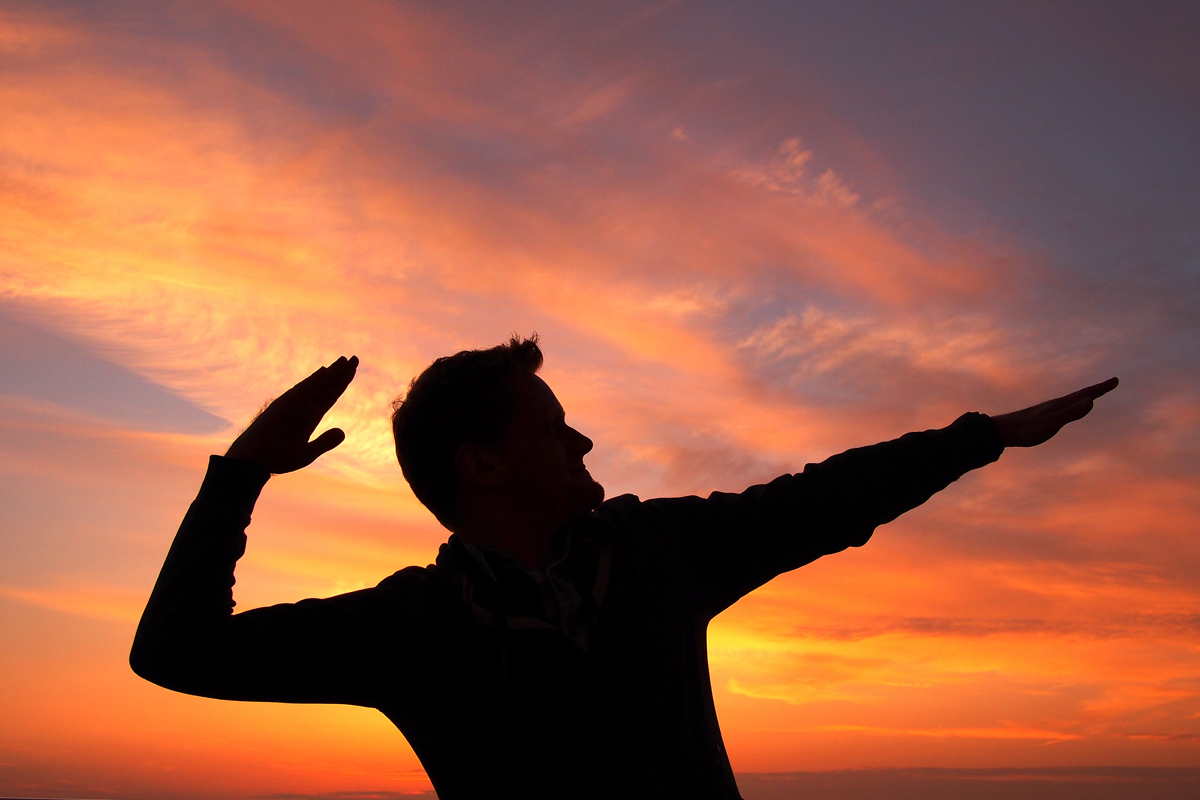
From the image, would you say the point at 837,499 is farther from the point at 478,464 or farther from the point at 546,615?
the point at 478,464

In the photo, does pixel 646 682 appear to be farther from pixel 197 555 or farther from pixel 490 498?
pixel 197 555

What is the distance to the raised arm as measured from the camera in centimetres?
211

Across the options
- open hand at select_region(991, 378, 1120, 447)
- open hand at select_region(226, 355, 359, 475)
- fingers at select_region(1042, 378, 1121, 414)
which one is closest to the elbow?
open hand at select_region(226, 355, 359, 475)

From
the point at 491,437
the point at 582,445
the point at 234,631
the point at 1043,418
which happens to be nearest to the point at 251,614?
the point at 234,631

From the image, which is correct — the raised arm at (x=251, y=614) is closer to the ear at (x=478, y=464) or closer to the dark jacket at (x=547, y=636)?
the dark jacket at (x=547, y=636)

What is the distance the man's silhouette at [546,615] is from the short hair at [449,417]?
32cm

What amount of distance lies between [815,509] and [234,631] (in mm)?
1659

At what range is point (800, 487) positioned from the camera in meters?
2.62

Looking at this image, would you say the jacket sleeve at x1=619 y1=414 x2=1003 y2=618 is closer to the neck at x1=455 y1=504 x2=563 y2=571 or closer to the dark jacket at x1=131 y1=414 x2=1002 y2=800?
the dark jacket at x1=131 y1=414 x2=1002 y2=800

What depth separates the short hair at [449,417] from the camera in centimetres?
308

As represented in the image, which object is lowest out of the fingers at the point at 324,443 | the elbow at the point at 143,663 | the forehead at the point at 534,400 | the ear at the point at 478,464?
the elbow at the point at 143,663

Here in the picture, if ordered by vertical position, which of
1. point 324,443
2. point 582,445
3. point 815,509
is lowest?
point 815,509

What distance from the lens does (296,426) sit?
244cm

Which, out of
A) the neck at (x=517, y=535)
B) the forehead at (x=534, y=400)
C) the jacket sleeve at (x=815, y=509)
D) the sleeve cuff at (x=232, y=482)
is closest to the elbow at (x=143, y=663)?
the sleeve cuff at (x=232, y=482)
